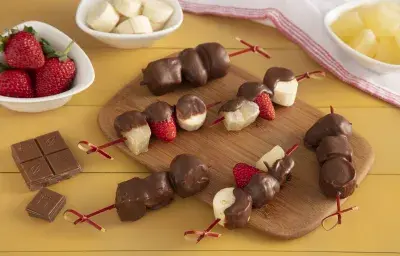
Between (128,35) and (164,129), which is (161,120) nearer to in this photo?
(164,129)

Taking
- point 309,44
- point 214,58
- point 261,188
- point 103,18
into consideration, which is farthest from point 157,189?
point 309,44

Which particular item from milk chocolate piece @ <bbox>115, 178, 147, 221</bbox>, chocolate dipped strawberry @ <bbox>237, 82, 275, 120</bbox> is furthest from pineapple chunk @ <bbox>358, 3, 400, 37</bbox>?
milk chocolate piece @ <bbox>115, 178, 147, 221</bbox>

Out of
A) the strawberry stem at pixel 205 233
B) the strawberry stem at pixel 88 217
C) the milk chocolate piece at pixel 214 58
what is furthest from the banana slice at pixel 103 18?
the strawberry stem at pixel 205 233

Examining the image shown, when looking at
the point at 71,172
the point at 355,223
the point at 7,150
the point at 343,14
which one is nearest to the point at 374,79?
the point at 343,14

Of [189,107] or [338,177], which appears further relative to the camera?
[189,107]

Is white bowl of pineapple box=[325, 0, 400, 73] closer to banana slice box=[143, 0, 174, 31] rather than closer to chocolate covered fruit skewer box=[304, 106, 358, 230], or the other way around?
chocolate covered fruit skewer box=[304, 106, 358, 230]

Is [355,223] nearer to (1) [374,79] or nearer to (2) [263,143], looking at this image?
(2) [263,143]

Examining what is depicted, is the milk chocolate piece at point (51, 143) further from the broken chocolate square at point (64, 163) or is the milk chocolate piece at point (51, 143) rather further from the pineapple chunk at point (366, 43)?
the pineapple chunk at point (366, 43)
